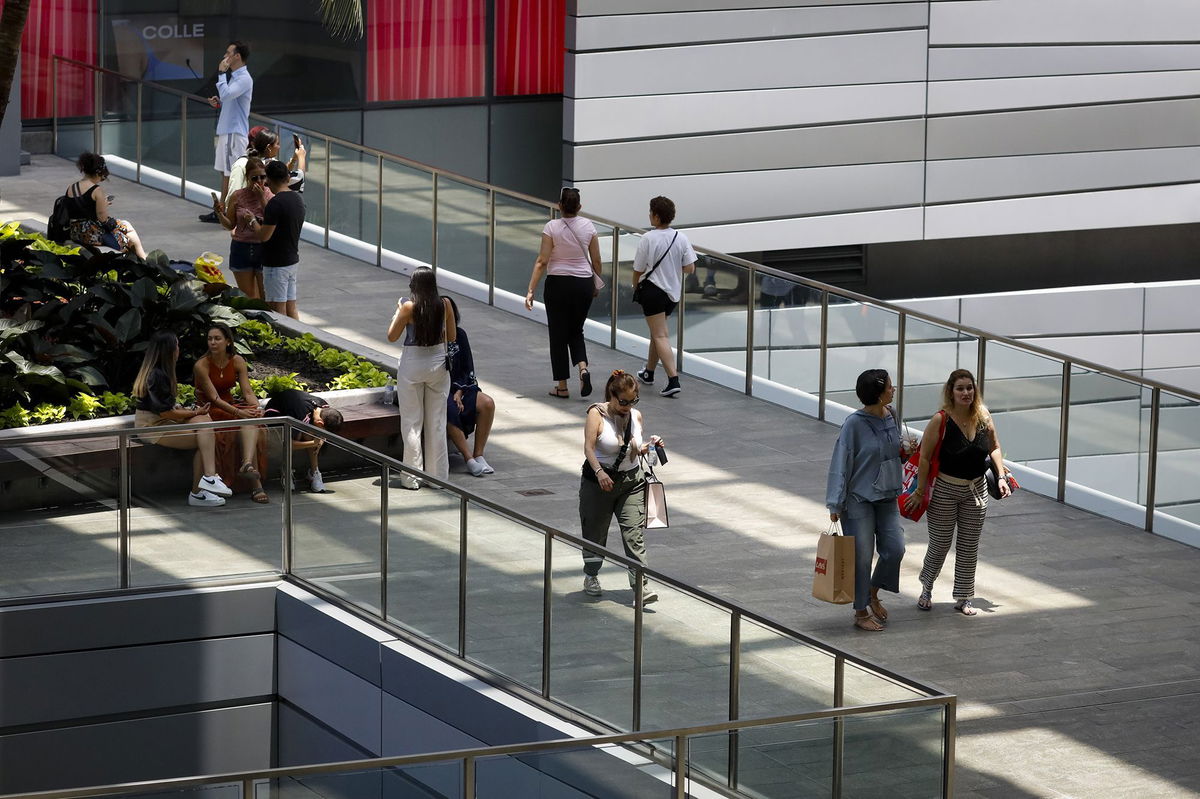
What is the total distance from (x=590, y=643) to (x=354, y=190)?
424 inches

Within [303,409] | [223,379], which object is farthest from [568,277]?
[223,379]

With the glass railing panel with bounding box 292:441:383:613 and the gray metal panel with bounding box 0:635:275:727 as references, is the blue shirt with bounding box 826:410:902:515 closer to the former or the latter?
the glass railing panel with bounding box 292:441:383:613

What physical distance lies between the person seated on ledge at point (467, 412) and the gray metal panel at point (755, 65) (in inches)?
417

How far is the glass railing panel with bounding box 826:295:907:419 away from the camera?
49.4ft

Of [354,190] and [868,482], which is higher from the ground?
[354,190]

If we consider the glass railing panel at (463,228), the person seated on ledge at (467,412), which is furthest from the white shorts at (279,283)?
the person seated on ledge at (467,412)

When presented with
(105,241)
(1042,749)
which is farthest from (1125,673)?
(105,241)

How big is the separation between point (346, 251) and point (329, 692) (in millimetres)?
9080

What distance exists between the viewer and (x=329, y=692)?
10.8m

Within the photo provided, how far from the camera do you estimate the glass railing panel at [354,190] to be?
18797mm

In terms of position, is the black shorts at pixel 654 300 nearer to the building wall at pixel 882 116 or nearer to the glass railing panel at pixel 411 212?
the glass railing panel at pixel 411 212

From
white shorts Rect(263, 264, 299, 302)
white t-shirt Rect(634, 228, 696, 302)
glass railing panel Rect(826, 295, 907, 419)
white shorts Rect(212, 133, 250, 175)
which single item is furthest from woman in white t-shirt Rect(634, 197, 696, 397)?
white shorts Rect(212, 133, 250, 175)

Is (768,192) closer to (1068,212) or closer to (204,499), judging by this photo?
(1068,212)

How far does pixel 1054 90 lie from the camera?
25500 millimetres
